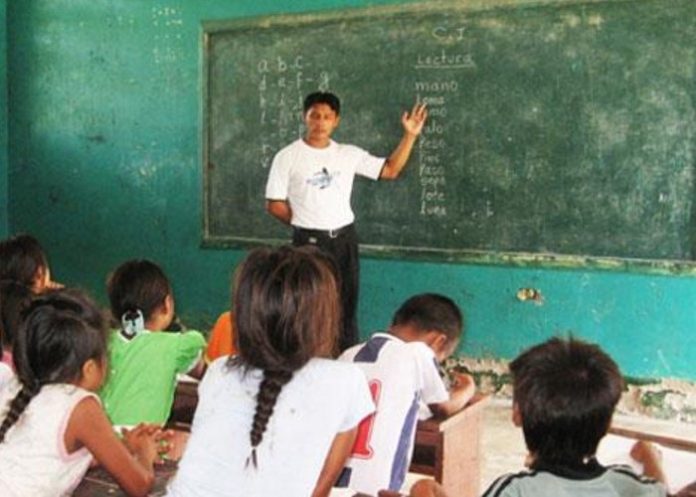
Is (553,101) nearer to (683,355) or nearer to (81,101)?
(683,355)

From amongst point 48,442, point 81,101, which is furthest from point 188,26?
point 48,442

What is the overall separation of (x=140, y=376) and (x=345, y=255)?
2207mm

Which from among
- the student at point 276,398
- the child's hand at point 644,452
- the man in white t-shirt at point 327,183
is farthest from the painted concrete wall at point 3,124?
the child's hand at point 644,452

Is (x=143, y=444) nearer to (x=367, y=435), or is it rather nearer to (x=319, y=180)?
(x=367, y=435)

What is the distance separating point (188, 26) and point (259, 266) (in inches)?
158

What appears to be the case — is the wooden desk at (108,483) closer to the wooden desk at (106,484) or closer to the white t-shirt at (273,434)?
the wooden desk at (106,484)

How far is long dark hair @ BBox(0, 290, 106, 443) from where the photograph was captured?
6.15 ft

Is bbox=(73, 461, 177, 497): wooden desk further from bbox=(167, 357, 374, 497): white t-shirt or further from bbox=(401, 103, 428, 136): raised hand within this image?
bbox=(401, 103, 428, 136): raised hand

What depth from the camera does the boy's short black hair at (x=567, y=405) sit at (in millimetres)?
1424

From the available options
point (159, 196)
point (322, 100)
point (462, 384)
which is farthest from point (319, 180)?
point (462, 384)

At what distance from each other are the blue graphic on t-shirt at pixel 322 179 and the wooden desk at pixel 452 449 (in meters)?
2.06

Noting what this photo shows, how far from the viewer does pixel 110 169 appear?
5801 millimetres

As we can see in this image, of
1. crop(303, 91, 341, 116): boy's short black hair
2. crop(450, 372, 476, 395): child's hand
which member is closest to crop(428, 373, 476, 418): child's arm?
crop(450, 372, 476, 395): child's hand

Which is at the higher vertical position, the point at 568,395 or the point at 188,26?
the point at 188,26
